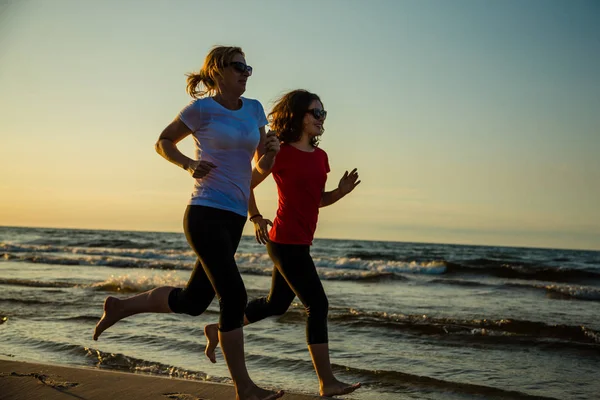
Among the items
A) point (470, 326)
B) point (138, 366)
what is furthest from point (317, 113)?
point (470, 326)

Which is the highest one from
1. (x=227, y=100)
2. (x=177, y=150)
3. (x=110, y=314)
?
(x=227, y=100)

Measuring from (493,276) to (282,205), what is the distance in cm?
1822

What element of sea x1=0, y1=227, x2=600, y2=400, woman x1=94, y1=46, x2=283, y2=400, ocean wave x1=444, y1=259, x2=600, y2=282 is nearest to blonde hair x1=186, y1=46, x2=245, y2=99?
woman x1=94, y1=46, x2=283, y2=400

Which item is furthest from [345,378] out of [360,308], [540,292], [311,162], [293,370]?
[540,292]

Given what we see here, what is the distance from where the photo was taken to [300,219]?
159 inches

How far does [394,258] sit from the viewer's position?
95.5 feet

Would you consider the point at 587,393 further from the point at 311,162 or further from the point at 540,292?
the point at 540,292

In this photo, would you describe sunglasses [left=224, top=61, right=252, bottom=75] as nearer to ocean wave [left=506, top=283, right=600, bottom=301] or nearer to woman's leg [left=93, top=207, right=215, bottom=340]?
woman's leg [left=93, top=207, right=215, bottom=340]

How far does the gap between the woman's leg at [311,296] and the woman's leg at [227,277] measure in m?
0.57

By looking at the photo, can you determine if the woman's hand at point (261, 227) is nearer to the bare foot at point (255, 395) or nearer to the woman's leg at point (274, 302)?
the woman's leg at point (274, 302)

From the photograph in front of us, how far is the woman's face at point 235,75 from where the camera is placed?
11.8ft

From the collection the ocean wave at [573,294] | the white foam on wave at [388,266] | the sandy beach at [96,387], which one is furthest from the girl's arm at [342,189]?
the white foam on wave at [388,266]

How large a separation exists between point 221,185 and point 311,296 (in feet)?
3.19

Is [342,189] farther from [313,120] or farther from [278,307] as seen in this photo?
[278,307]
